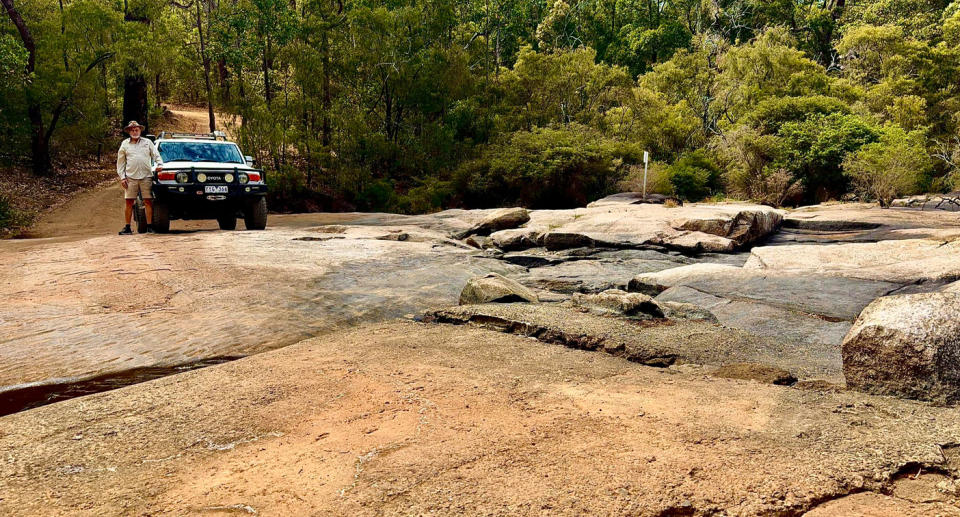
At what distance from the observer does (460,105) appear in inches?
1083

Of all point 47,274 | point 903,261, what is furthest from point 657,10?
point 47,274

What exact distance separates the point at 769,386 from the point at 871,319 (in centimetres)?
75

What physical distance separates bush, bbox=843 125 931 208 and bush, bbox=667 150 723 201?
5194mm

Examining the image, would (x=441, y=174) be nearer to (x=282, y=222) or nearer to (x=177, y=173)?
(x=282, y=222)

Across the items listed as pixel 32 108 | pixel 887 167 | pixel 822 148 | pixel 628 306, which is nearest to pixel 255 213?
pixel 628 306

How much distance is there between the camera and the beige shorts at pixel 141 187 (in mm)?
10312

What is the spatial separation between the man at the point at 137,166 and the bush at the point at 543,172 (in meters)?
16.1

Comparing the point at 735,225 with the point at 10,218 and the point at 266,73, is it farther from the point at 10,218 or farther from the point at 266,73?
the point at 266,73

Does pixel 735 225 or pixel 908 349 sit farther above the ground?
pixel 908 349

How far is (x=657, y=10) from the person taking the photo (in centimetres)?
5341

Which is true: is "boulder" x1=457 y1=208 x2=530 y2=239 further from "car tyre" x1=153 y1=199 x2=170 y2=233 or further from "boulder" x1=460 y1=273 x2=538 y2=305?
"boulder" x1=460 y1=273 x2=538 y2=305

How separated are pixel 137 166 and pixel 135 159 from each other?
0.13 m

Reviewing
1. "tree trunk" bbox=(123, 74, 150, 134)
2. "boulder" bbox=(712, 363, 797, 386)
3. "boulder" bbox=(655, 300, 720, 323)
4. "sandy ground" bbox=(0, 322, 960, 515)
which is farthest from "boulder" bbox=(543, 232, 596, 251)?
"tree trunk" bbox=(123, 74, 150, 134)

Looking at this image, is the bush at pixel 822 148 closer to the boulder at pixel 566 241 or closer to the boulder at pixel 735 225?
the boulder at pixel 735 225
